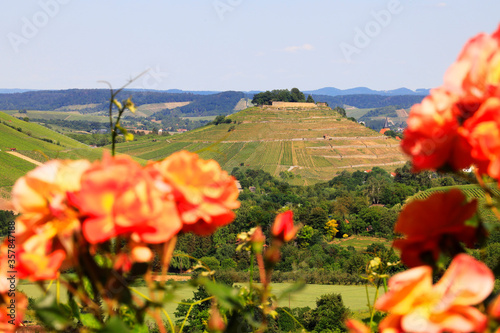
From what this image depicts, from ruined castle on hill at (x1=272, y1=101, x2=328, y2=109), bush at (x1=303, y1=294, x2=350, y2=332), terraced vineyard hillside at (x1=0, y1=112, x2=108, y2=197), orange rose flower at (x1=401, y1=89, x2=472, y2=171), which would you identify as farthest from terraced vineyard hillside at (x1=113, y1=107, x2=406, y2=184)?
orange rose flower at (x1=401, y1=89, x2=472, y2=171)

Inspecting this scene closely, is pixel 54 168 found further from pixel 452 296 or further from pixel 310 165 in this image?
pixel 310 165

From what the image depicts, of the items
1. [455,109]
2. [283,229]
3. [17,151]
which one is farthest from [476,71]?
[17,151]

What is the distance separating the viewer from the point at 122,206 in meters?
0.58

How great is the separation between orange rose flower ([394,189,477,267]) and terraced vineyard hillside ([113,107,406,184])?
67.0m

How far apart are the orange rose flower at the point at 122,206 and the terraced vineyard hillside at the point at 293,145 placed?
67.1 meters

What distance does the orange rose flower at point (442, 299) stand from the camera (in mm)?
505

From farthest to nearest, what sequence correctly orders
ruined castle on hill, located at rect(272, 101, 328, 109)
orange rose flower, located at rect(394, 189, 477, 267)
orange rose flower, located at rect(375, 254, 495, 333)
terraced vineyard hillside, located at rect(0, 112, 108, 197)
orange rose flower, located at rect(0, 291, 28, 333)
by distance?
ruined castle on hill, located at rect(272, 101, 328, 109) < terraced vineyard hillside, located at rect(0, 112, 108, 197) < orange rose flower, located at rect(0, 291, 28, 333) < orange rose flower, located at rect(394, 189, 477, 267) < orange rose flower, located at rect(375, 254, 495, 333)

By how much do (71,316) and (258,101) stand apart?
324 ft

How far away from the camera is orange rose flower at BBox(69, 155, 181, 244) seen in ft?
1.88

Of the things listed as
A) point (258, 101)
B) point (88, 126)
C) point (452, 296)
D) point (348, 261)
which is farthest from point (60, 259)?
point (88, 126)

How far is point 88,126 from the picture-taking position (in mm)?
121812

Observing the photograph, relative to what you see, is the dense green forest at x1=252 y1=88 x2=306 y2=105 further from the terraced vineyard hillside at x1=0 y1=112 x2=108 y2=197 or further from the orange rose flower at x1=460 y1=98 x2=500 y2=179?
the orange rose flower at x1=460 y1=98 x2=500 y2=179

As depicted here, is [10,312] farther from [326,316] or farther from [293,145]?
[293,145]

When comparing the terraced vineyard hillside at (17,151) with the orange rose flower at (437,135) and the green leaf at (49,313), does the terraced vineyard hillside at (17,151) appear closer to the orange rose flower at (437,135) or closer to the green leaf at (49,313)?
the green leaf at (49,313)
